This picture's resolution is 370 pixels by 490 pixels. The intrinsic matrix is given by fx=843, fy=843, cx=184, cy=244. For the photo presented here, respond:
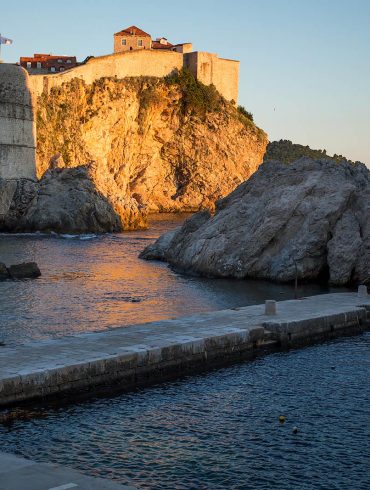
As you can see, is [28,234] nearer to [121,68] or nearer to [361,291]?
[121,68]

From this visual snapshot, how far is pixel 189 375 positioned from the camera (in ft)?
Result: 45.5

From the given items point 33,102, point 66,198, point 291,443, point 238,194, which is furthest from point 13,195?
point 291,443

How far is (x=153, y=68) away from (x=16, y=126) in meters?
25.6

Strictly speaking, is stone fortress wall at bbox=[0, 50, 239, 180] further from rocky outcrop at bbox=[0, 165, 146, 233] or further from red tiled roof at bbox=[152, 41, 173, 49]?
red tiled roof at bbox=[152, 41, 173, 49]

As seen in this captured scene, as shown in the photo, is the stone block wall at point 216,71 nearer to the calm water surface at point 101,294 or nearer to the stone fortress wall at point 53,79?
the stone fortress wall at point 53,79

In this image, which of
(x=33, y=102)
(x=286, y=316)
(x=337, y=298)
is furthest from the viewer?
(x=33, y=102)

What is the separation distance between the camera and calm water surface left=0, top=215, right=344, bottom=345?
1909cm

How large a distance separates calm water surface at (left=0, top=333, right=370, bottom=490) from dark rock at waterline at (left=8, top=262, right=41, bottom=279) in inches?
567

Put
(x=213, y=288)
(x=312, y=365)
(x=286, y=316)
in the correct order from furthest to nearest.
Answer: (x=213, y=288), (x=286, y=316), (x=312, y=365)

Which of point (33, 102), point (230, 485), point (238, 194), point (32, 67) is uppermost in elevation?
→ point (32, 67)

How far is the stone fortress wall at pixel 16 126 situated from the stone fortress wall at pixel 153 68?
183 inches

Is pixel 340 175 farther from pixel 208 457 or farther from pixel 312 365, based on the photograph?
pixel 208 457

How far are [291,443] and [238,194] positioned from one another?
21.6m

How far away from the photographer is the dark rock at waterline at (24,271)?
27250 mm
